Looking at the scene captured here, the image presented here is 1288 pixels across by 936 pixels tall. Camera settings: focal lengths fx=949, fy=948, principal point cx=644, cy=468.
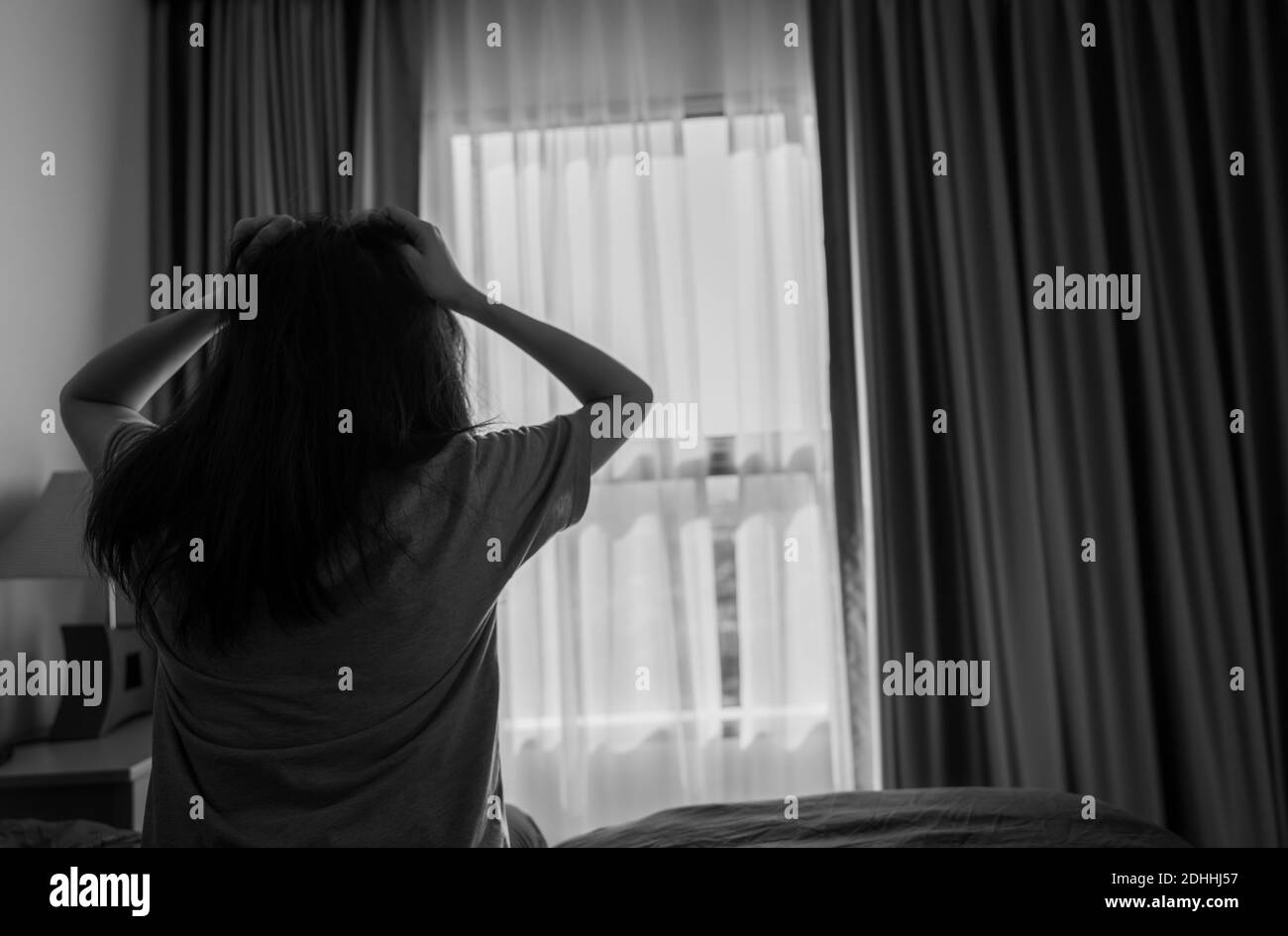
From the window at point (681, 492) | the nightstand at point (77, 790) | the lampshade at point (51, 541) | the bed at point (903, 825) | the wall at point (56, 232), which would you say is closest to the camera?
the bed at point (903, 825)

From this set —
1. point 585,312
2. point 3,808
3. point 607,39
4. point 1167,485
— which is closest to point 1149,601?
point 1167,485

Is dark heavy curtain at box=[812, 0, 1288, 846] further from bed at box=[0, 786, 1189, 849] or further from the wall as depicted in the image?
the wall

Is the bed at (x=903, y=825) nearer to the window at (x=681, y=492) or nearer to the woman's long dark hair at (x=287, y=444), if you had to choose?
the woman's long dark hair at (x=287, y=444)

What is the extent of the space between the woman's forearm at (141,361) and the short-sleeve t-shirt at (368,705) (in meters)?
0.31

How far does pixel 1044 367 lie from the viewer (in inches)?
88.9

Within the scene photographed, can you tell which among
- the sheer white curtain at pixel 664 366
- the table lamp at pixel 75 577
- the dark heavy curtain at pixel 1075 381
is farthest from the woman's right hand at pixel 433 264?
the dark heavy curtain at pixel 1075 381

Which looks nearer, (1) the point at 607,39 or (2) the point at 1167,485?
(2) the point at 1167,485

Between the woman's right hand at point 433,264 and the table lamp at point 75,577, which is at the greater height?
the woman's right hand at point 433,264

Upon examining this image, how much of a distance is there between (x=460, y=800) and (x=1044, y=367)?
1.92 metres

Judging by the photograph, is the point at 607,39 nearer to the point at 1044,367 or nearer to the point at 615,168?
the point at 615,168

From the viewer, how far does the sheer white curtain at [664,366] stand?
233cm

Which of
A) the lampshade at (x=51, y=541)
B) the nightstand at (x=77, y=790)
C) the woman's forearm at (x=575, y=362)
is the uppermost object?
the woman's forearm at (x=575, y=362)

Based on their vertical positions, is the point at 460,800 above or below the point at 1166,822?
above

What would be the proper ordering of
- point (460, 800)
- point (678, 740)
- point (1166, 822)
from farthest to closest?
point (678, 740)
point (1166, 822)
point (460, 800)
